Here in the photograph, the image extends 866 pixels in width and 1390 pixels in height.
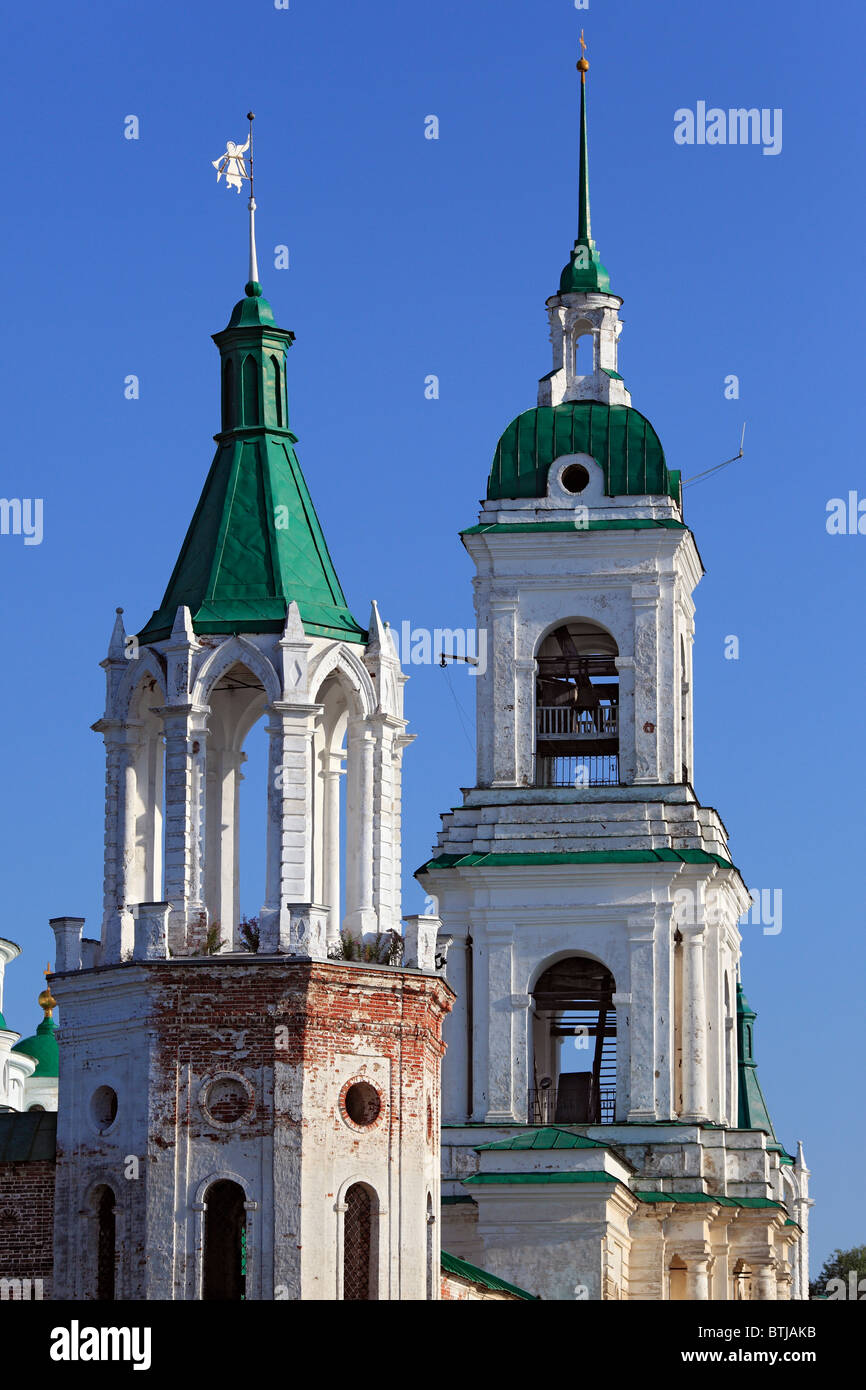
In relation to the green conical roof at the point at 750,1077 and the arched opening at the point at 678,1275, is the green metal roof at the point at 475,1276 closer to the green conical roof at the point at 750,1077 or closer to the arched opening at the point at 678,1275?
the arched opening at the point at 678,1275

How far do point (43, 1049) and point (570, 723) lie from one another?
16.9m

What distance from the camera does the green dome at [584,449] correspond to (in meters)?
61.5

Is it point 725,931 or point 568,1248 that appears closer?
point 568,1248

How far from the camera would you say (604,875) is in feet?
194

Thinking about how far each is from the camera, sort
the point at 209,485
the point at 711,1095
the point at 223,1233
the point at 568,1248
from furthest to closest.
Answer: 1. the point at 711,1095
2. the point at 568,1248
3. the point at 209,485
4. the point at 223,1233

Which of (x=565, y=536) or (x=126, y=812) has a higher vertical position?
(x=565, y=536)

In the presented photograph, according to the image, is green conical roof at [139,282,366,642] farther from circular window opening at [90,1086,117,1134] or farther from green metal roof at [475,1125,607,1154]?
green metal roof at [475,1125,607,1154]

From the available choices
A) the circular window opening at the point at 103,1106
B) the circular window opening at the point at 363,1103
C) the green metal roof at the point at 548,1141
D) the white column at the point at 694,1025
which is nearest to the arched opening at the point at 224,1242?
the circular window opening at the point at 363,1103

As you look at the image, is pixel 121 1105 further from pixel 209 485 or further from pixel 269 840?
pixel 209 485

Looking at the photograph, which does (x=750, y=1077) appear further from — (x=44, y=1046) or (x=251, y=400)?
(x=251, y=400)

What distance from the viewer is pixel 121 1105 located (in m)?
38.0

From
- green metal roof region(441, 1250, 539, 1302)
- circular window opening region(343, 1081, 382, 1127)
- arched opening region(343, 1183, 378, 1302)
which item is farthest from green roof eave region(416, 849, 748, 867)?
arched opening region(343, 1183, 378, 1302)
